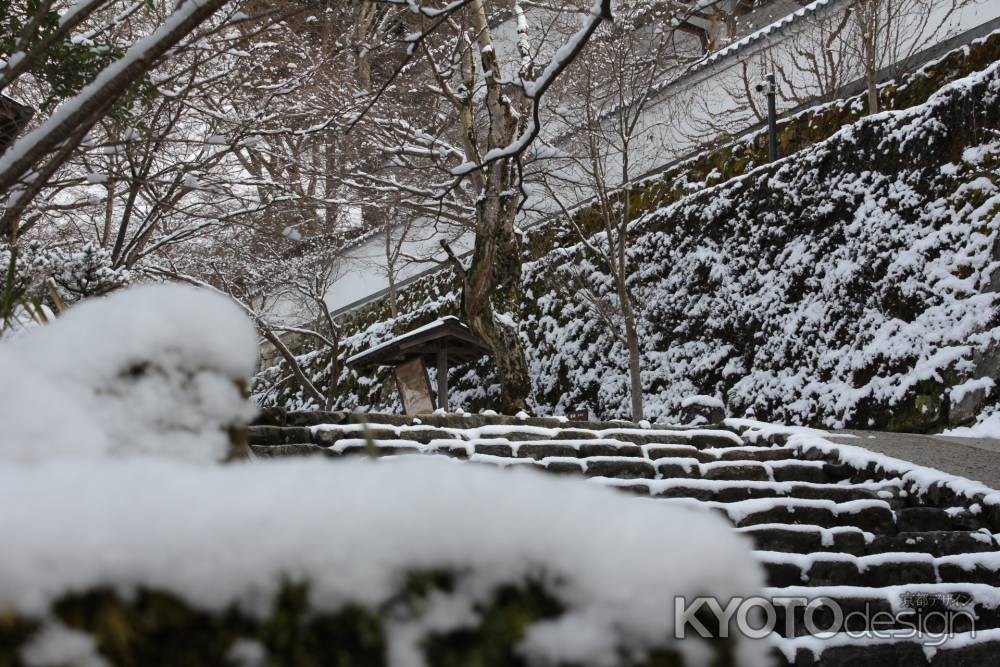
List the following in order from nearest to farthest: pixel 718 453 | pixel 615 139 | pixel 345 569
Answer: pixel 345 569
pixel 718 453
pixel 615 139

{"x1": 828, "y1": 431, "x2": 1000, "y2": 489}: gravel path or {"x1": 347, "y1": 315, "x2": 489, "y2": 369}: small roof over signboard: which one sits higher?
{"x1": 347, "y1": 315, "x2": 489, "y2": 369}: small roof over signboard

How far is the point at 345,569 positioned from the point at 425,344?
8.25 meters

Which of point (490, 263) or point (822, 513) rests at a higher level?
point (490, 263)

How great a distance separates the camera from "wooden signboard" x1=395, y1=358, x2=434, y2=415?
8750mm

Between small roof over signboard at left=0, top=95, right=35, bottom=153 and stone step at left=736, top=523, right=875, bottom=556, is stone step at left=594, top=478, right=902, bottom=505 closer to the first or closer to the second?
stone step at left=736, top=523, right=875, bottom=556

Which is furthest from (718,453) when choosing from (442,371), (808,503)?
(442,371)

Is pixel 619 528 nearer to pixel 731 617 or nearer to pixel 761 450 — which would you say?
pixel 731 617

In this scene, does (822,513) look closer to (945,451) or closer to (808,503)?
(808,503)

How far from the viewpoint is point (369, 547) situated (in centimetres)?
77

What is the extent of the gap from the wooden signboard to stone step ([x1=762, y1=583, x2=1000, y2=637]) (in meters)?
5.12

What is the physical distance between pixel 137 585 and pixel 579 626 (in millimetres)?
369

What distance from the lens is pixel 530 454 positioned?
5496mm

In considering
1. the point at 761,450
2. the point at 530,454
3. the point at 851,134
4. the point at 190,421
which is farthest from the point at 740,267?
the point at 190,421

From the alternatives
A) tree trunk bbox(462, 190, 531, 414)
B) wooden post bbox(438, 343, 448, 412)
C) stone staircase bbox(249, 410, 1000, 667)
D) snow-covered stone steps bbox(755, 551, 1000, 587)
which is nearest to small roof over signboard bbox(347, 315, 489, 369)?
wooden post bbox(438, 343, 448, 412)
